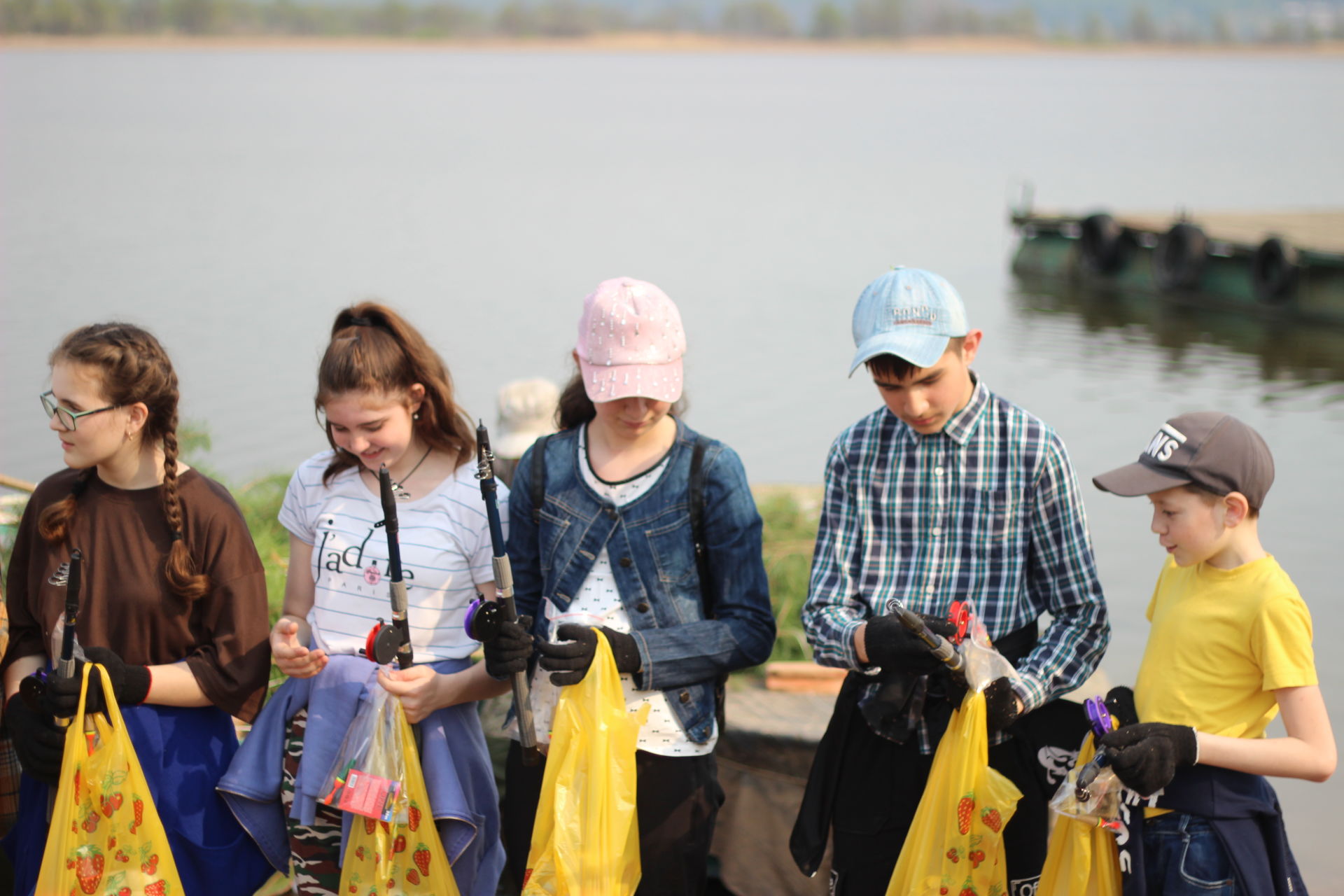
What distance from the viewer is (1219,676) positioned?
258 cm

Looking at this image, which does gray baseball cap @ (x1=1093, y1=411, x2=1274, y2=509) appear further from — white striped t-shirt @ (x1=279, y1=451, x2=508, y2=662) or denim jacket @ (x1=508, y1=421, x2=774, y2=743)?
white striped t-shirt @ (x1=279, y1=451, x2=508, y2=662)

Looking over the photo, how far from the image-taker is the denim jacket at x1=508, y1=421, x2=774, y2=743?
2949 mm

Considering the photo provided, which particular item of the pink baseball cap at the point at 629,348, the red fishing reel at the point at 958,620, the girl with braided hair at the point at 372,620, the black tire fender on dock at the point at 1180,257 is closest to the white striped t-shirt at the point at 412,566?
the girl with braided hair at the point at 372,620

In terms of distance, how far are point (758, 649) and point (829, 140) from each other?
45.4 metres

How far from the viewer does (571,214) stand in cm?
2641

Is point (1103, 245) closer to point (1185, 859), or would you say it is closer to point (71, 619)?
point (1185, 859)

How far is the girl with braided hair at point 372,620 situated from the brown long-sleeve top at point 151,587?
0.10 m

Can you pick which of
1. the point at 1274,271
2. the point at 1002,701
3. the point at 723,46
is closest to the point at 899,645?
the point at 1002,701

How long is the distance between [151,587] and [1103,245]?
19362mm

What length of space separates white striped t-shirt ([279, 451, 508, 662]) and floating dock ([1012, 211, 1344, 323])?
51.5 ft

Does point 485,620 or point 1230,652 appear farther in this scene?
point 485,620

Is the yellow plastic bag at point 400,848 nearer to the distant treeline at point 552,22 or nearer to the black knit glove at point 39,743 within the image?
the black knit glove at point 39,743

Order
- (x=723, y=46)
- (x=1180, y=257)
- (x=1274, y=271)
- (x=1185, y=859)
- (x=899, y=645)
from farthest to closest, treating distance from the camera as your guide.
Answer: (x=723, y=46) < (x=1180, y=257) < (x=1274, y=271) < (x=899, y=645) < (x=1185, y=859)

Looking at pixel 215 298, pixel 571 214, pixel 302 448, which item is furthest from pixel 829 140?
pixel 302 448
